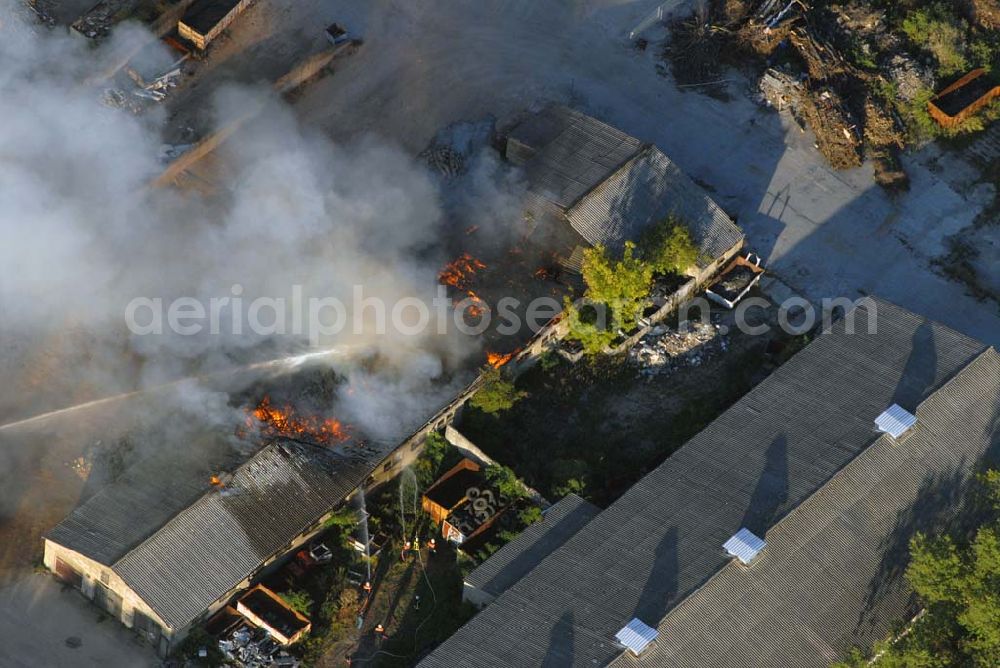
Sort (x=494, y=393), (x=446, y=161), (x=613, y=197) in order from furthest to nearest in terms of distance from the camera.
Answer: (x=446, y=161) < (x=613, y=197) < (x=494, y=393)

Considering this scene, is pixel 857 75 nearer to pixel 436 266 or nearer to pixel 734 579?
pixel 436 266

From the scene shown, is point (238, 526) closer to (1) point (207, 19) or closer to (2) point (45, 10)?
(1) point (207, 19)

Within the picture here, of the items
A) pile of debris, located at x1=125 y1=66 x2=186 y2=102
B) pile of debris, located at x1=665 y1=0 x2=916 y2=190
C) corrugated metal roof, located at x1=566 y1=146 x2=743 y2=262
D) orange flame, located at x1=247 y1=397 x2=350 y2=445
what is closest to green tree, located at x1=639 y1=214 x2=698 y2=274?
corrugated metal roof, located at x1=566 y1=146 x2=743 y2=262

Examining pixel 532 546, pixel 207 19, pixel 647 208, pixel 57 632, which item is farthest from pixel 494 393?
pixel 207 19

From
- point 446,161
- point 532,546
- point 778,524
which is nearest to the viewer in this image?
point 778,524

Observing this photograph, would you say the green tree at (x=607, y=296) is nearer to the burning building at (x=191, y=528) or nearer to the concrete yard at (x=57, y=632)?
the burning building at (x=191, y=528)

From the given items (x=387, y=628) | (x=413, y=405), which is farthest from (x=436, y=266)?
(x=387, y=628)

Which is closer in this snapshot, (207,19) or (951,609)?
(951,609)
